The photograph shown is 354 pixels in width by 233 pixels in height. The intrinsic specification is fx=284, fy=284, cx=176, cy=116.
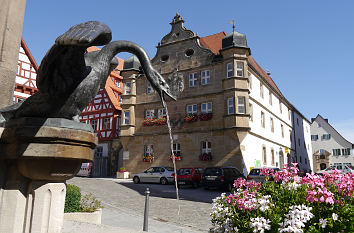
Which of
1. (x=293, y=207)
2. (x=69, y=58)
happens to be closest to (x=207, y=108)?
(x=293, y=207)

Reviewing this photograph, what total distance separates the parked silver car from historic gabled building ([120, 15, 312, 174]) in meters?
2.44

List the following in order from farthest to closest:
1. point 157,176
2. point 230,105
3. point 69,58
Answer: point 230,105 < point 157,176 < point 69,58

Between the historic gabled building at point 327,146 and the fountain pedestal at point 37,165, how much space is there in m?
56.4

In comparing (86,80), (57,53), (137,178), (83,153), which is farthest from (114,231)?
(137,178)

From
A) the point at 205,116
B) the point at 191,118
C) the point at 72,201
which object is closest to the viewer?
the point at 72,201

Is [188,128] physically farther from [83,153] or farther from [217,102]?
[83,153]

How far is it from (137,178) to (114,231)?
18080mm

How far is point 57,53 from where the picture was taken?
2195 mm

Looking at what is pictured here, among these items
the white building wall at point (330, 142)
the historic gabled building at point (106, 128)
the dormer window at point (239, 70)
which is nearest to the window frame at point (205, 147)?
the dormer window at point (239, 70)

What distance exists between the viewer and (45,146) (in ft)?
7.47

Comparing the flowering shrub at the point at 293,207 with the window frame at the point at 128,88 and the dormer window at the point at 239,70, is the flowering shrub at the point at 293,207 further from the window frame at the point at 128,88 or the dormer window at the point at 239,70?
the window frame at the point at 128,88

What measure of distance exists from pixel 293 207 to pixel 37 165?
2310 mm

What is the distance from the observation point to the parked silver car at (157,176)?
20.2 meters

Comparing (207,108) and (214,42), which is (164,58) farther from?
(207,108)
